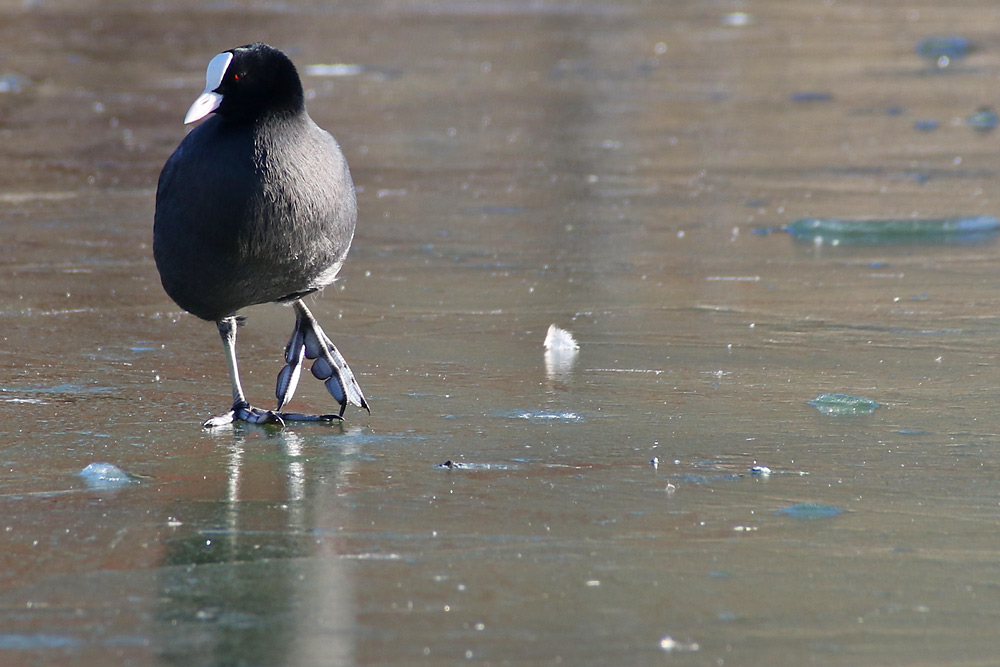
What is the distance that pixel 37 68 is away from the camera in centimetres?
1205

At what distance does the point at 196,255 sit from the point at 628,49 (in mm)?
10534

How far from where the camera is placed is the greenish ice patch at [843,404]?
3604 mm

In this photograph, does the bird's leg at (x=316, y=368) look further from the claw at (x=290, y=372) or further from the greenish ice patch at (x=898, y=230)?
the greenish ice patch at (x=898, y=230)

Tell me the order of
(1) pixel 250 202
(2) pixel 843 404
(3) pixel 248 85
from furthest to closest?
(2) pixel 843 404 → (3) pixel 248 85 → (1) pixel 250 202

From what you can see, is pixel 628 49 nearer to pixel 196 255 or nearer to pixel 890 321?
pixel 890 321

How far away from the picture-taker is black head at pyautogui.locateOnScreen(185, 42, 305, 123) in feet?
11.6

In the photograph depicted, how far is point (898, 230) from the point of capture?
19.3 ft

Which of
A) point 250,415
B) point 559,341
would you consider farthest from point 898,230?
point 250,415

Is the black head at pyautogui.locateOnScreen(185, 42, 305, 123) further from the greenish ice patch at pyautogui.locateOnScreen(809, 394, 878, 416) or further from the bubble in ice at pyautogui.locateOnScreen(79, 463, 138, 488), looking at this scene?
the greenish ice patch at pyautogui.locateOnScreen(809, 394, 878, 416)

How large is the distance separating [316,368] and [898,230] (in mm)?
3046

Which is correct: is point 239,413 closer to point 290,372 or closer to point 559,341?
point 290,372

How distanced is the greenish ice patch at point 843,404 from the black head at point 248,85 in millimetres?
1577

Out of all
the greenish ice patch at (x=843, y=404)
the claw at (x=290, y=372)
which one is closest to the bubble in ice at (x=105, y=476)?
the claw at (x=290, y=372)

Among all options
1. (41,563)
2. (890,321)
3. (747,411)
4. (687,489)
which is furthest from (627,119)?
(41,563)
